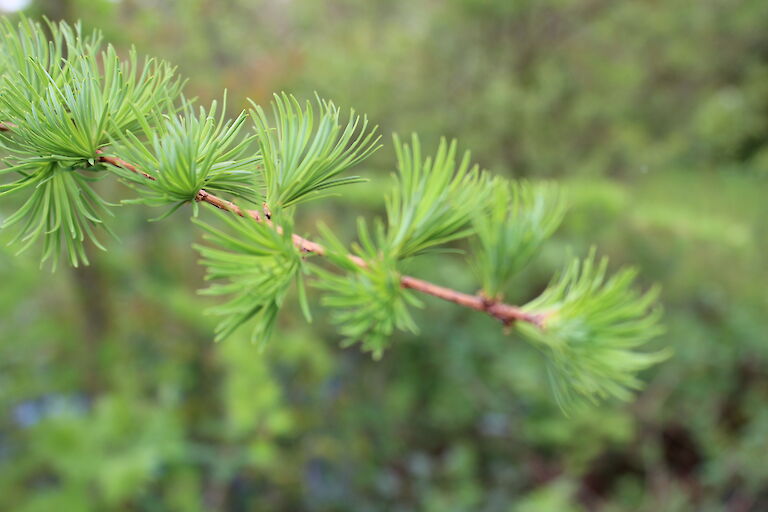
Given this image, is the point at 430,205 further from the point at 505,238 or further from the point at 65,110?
the point at 65,110

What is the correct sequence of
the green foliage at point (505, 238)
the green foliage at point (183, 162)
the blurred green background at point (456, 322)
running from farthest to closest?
1. the blurred green background at point (456, 322)
2. the green foliage at point (505, 238)
3. the green foliage at point (183, 162)

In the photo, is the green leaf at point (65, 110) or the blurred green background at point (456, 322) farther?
the blurred green background at point (456, 322)

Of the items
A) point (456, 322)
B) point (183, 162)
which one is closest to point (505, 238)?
point (183, 162)

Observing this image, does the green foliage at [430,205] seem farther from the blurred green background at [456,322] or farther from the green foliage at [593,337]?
the blurred green background at [456,322]

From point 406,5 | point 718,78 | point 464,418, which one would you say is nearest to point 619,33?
point 718,78

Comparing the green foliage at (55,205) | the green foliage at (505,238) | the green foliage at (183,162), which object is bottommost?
the green foliage at (55,205)

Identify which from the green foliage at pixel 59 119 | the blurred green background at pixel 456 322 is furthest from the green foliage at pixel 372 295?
the blurred green background at pixel 456 322
